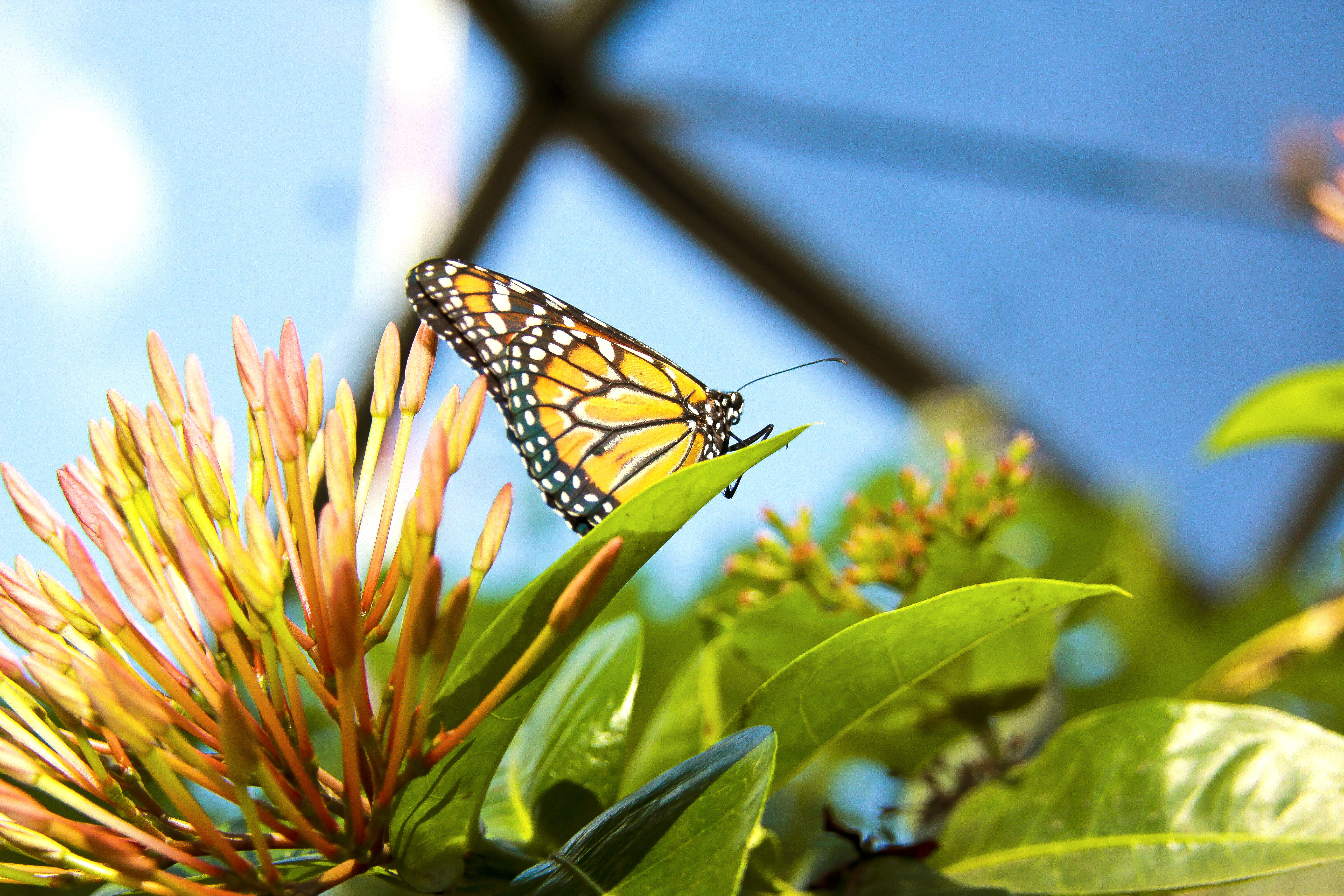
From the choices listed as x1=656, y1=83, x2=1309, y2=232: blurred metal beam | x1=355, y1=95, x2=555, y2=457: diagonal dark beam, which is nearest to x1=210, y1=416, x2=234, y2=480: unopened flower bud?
x1=355, y1=95, x2=555, y2=457: diagonal dark beam

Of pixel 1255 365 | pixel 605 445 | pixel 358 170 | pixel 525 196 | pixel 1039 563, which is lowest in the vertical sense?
pixel 1255 365

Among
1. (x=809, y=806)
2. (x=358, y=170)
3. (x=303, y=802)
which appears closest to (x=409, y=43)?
(x=358, y=170)

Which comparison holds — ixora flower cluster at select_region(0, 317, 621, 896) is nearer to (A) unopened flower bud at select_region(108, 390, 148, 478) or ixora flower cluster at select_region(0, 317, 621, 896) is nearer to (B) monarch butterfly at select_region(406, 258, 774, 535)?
(A) unopened flower bud at select_region(108, 390, 148, 478)

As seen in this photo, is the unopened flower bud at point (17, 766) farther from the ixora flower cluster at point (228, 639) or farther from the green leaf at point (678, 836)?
the green leaf at point (678, 836)

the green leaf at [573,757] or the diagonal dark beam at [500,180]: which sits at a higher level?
the diagonal dark beam at [500,180]

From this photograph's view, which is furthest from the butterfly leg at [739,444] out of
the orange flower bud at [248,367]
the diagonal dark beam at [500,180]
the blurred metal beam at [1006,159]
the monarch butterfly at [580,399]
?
the blurred metal beam at [1006,159]

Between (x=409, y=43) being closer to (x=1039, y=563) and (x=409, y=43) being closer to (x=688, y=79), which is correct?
(x=688, y=79)
